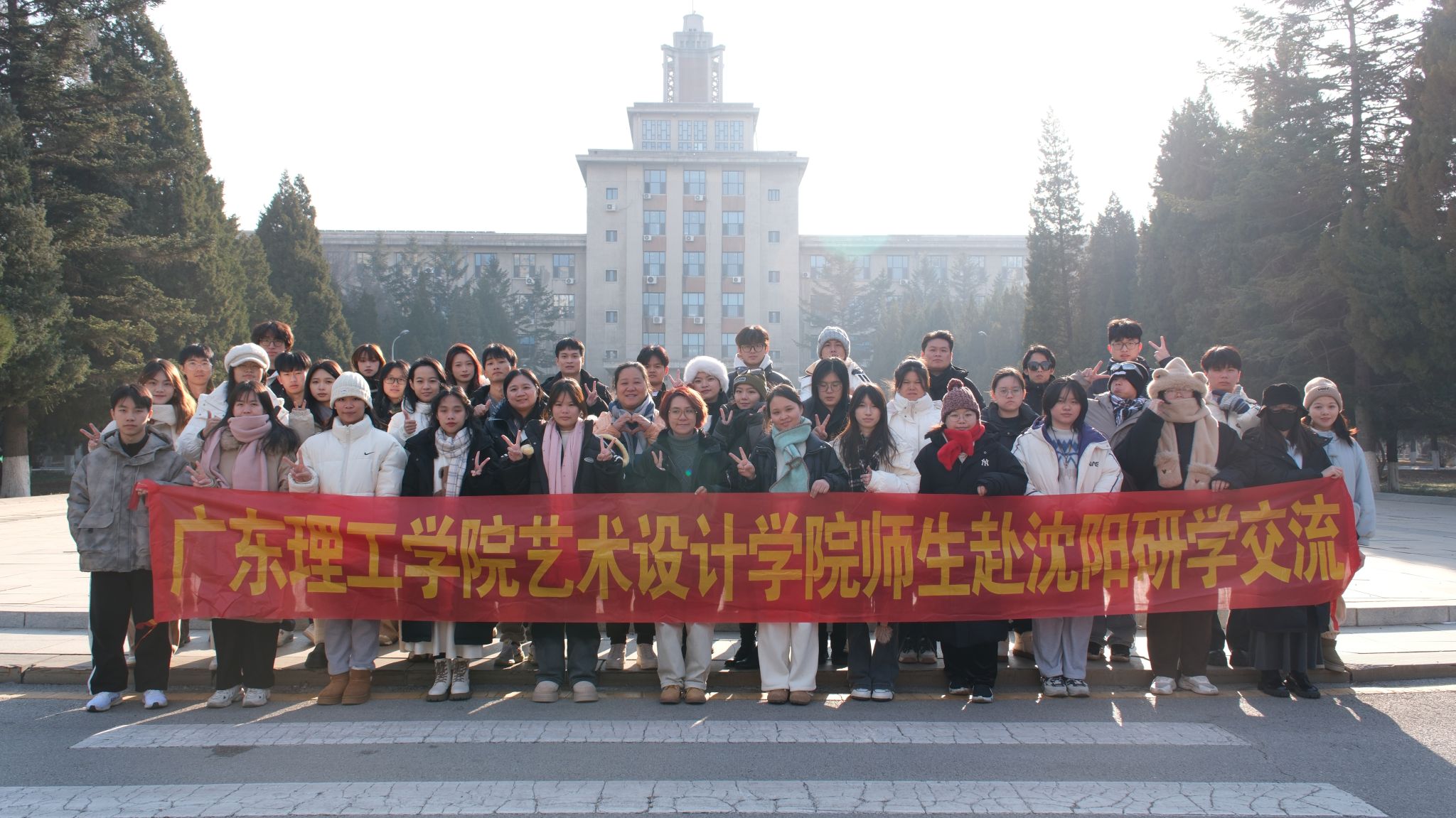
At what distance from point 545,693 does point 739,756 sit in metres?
1.52

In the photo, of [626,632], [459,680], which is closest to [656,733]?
[626,632]

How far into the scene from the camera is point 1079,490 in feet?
20.3

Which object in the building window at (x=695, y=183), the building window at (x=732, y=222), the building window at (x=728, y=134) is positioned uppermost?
the building window at (x=728, y=134)

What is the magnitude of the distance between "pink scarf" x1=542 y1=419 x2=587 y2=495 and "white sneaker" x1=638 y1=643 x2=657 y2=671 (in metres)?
1.23

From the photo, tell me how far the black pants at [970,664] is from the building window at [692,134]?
75.9 metres

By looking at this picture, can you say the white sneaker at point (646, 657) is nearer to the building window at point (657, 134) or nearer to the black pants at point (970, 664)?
the black pants at point (970, 664)

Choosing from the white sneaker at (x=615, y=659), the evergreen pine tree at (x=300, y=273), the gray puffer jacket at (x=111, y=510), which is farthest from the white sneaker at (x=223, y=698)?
the evergreen pine tree at (x=300, y=273)

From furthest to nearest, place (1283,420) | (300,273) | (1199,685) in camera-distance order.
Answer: (300,273), (1283,420), (1199,685)

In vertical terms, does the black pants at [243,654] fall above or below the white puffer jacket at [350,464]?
below

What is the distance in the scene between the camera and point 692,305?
73438mm

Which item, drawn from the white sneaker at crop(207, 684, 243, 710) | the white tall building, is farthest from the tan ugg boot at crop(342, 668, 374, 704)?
the white tall building

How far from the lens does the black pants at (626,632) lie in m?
6.32

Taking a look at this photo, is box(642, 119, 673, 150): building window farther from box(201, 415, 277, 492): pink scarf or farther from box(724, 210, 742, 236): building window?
box(201, 415, 277, 492): pink scarf

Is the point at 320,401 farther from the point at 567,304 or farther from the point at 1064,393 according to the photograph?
the point at 567,304
